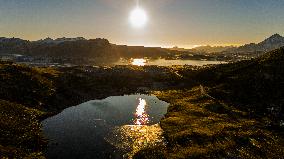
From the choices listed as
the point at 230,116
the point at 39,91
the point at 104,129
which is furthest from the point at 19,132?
the point at 230,116

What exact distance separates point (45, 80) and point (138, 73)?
5821cm

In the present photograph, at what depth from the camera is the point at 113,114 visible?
96.6 m

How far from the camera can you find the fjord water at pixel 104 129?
6266 centimetres

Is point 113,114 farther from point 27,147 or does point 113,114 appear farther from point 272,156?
Answer: point 272,156

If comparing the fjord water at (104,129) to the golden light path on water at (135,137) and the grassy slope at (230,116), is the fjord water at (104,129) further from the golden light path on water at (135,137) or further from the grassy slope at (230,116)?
the grassy slope at (230,116)

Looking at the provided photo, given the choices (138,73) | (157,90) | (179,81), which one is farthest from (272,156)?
(138,73)

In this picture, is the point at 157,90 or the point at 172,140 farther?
the point at 157,90

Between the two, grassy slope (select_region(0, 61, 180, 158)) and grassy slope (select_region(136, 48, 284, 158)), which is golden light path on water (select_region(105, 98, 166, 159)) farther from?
grassy slope (select_region(0, 61, 180, 158))

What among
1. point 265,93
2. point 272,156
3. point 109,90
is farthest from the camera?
point 109,90

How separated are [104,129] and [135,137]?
10035 mm

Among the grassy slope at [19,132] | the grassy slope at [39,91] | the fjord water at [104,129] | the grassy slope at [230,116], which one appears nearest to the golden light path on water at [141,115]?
the fjord water at [104,129]

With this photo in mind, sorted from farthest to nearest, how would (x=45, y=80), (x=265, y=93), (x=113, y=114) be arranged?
(x=45, y=80) → (x=265, y=93) → (x=113, y=114)

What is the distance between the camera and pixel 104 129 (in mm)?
78375

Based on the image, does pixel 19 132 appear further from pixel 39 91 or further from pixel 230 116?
pixel 230 116
